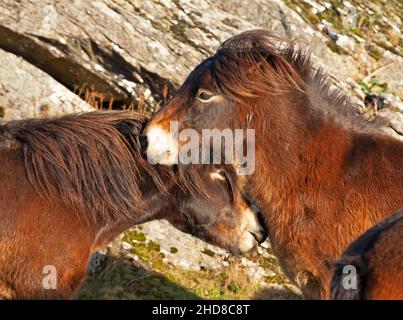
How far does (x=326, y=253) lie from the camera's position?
523 centimetres

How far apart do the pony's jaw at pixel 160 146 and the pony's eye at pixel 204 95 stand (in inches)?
13.1

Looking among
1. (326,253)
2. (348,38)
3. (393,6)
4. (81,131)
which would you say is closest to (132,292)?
(81,131)

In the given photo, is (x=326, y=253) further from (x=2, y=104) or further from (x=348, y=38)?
(x=348, y=38)

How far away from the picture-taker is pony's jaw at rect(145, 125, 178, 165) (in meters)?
5.64

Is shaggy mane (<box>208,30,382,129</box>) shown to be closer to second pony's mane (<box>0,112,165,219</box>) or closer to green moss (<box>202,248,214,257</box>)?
second pony's mane (<box>0,112,165,219</box>)

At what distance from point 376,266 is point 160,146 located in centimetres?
268

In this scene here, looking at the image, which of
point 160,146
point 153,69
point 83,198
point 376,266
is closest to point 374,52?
point 153,69

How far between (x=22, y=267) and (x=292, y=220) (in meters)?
1.80

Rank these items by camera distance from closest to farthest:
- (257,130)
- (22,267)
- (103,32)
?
(22,267)
(257,130)
(103,32)

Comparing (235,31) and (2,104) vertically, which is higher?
(235,31)

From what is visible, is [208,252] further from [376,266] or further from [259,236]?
[376,266]

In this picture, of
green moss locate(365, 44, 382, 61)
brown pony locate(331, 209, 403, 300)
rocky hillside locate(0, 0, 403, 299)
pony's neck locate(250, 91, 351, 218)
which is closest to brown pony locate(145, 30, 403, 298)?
pony's neck locate(250, 91, 351, 218)

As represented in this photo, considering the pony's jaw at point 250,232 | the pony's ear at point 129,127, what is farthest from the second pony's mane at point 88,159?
the pony's jaw at point 250,232
